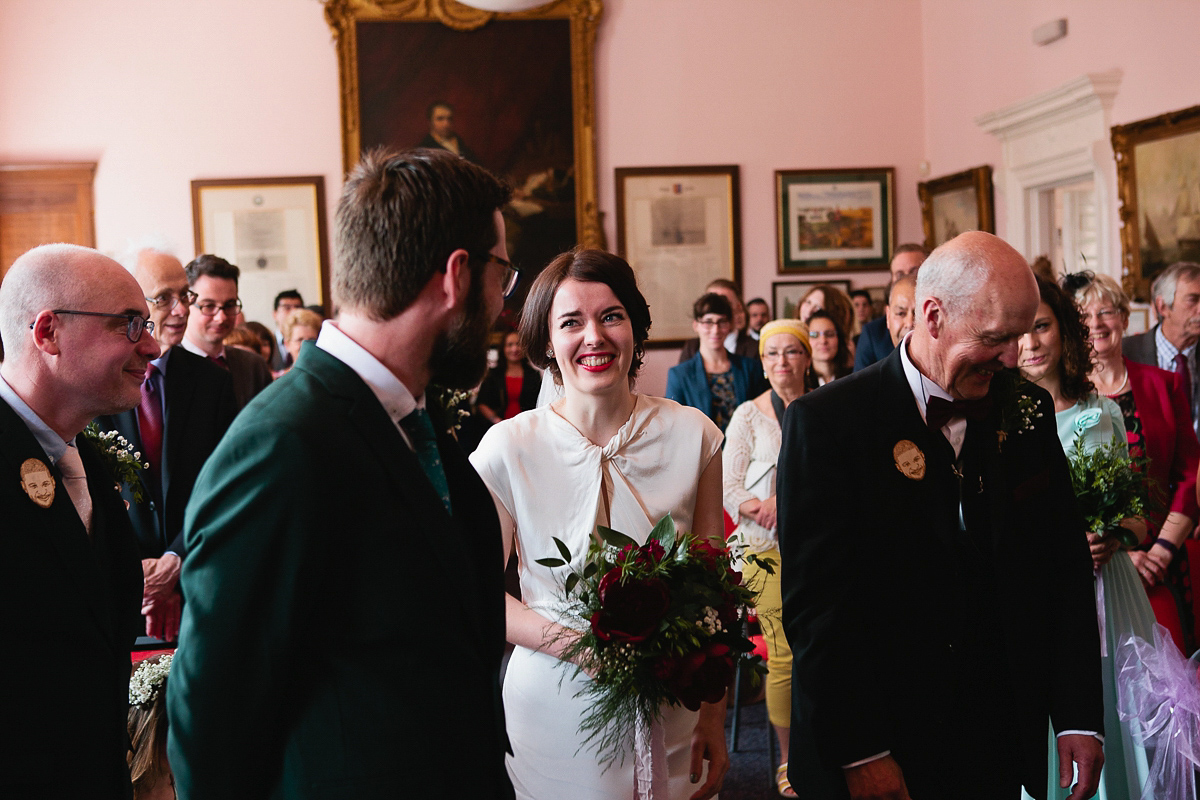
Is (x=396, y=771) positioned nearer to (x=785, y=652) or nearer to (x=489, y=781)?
(x=489, y=781)

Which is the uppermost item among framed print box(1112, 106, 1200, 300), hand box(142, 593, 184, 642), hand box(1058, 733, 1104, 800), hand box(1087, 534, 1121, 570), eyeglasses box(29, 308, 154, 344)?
framed print box(1112, 106, 1200, 300)

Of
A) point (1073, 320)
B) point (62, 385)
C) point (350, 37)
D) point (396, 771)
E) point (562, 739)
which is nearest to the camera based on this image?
point (396, 771)

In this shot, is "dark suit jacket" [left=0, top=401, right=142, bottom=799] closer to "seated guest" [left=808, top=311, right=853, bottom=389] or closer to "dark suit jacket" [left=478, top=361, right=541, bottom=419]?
"seated guest" [left=808, top=311, right=853, bottom=389]

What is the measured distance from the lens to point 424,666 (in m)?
1.38

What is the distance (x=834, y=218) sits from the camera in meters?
10.9

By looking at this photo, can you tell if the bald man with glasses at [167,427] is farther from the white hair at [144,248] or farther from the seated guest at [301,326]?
the seated guest at [301,326]

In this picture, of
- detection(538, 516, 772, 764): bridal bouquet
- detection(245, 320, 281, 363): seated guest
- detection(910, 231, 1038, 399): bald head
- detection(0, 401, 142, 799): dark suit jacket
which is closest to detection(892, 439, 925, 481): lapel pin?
detection(910, 231, 1038, 399): bald head

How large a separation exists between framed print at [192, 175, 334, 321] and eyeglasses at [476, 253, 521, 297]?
349 inches

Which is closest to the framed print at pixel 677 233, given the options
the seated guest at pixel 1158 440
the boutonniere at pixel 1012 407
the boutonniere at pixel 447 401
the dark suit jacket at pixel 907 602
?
the seated guest at pixel 1158 440

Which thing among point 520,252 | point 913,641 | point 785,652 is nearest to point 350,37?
point 520,252

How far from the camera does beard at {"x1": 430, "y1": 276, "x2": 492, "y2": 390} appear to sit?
4.90 ft

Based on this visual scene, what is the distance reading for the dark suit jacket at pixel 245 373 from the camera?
15.2 feet

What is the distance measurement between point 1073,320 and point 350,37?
855cm

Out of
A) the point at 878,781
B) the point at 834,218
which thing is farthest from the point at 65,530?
the point at 834,218
